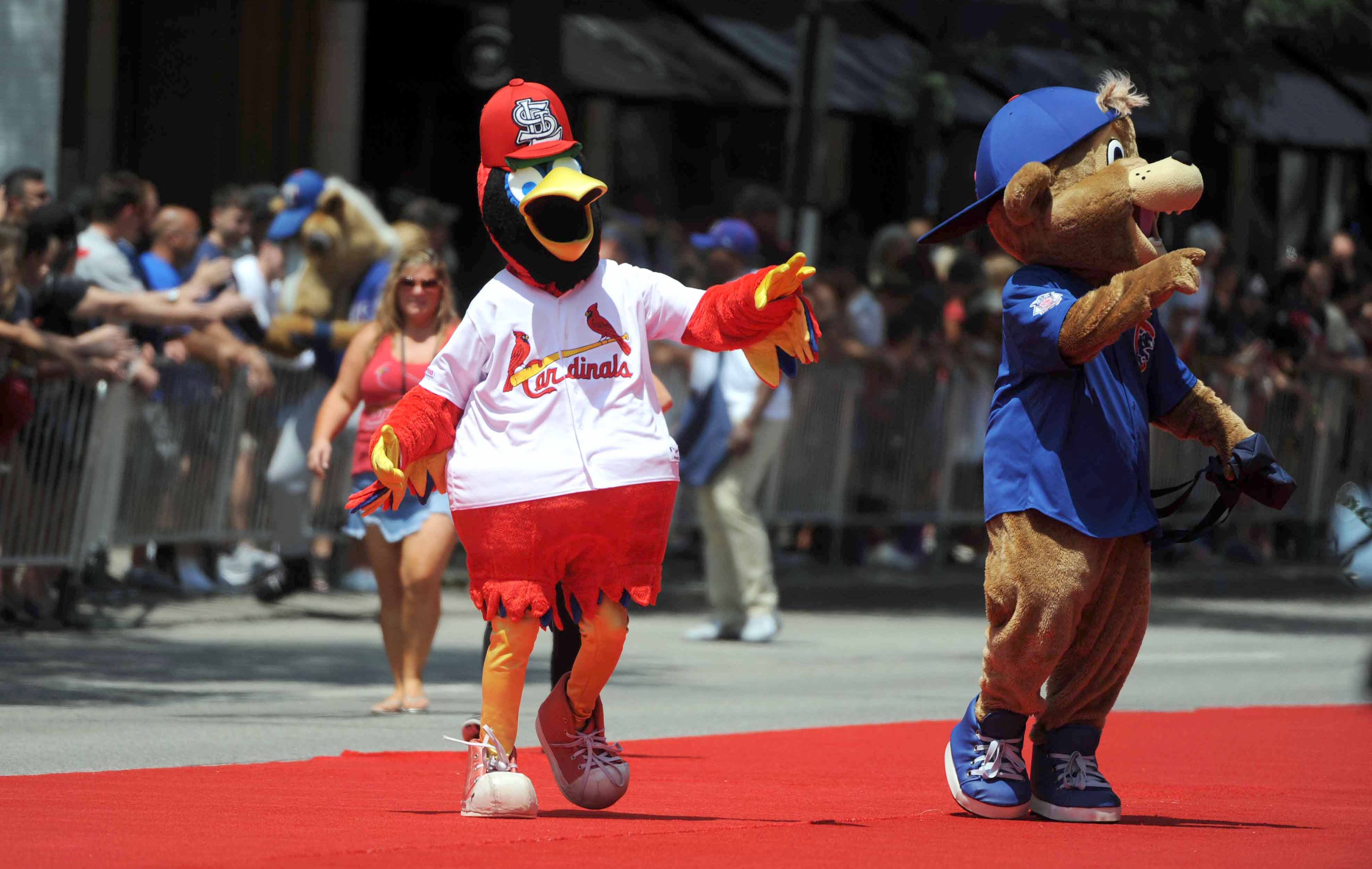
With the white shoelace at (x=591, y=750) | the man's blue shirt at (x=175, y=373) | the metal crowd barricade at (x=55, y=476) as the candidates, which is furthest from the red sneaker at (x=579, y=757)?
the man's blue shirt at (x=175, y=373)

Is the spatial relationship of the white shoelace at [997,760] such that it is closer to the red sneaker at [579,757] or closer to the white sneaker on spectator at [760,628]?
the red sneaker at [579,757]

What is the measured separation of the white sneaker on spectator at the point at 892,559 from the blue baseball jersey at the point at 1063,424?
1020cm

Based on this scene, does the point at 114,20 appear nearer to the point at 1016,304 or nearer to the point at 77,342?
the point at 77,342

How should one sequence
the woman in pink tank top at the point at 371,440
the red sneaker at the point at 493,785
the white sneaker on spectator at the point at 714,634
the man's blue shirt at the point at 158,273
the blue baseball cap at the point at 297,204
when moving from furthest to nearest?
the blue baseball cap at the point at 297,204, the man's blue shirt at the point at 158,273, the white sneaker on spectator at the point at 714,634, the woman in pink tank top at the point at 371,440, the red sneaker at the point at 493,785

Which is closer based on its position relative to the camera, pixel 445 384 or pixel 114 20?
pixel 445 384

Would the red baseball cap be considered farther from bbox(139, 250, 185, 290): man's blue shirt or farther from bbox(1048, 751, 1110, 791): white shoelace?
bbox(139, 250, 185, 290): man's blue shirt

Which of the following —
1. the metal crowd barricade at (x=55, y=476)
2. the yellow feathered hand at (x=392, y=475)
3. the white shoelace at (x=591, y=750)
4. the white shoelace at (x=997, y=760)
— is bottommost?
the white shoelace at (x=591, y=750)

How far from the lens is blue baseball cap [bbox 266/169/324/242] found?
13.6 meters

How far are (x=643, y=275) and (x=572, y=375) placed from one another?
1.36 ft

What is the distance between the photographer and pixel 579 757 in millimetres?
6402

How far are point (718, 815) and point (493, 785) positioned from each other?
0.64 metres

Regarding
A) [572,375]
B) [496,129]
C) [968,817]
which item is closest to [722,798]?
[968,817]

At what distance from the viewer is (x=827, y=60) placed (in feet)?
55.1

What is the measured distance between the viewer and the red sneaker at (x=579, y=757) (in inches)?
251
